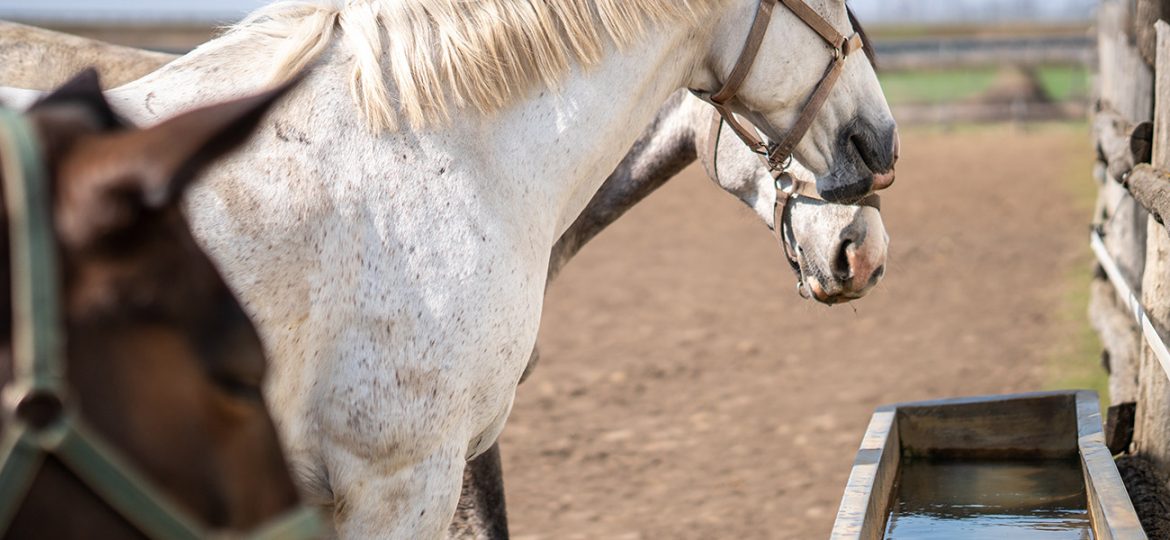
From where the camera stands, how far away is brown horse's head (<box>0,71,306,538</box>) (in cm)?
97

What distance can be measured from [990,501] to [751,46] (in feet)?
5.83

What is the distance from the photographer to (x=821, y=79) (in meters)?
2.49

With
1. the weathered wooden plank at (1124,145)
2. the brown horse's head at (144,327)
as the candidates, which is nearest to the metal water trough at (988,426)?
the weathered wooden plank at (1124,145)

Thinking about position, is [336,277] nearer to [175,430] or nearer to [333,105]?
[333,105]

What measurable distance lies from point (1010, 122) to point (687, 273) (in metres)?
13.2

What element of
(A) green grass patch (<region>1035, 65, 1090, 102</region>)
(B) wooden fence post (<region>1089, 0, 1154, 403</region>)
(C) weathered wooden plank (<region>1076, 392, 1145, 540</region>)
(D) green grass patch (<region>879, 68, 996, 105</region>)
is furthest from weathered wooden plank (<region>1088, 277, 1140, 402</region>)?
(D) green grass patch (<region>879, 68, 996, 105</region>)

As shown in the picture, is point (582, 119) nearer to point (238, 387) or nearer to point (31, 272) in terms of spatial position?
point (238, 387)

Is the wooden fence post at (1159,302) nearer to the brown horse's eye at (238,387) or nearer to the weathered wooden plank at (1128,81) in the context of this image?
the weathered wooden plank at (1128,81)

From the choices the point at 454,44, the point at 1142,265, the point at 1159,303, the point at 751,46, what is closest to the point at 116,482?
the point at 454,44

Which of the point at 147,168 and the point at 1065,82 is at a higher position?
the point at 147,168

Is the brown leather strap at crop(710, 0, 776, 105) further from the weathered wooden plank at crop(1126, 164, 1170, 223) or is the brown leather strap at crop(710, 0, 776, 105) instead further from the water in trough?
the water in trough

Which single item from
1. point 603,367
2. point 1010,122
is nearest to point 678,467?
point 603,367

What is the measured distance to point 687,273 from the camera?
29.9 ft

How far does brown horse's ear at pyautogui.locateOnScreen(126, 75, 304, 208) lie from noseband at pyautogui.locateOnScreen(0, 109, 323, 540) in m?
0.09
